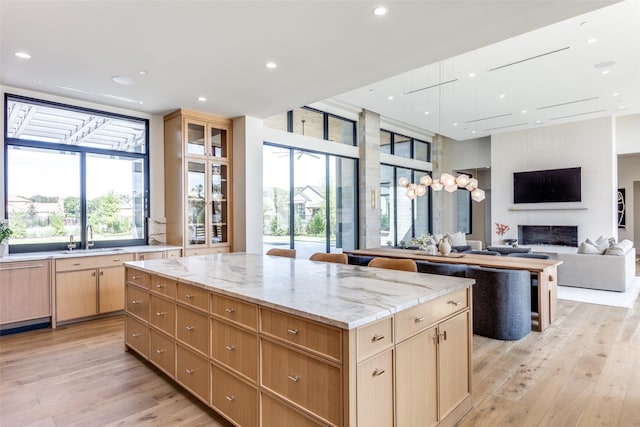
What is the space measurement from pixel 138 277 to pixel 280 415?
2151 millimetres

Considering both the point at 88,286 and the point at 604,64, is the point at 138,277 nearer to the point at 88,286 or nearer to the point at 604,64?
the point at 88,286

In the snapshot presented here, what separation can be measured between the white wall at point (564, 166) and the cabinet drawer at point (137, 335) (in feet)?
31.5

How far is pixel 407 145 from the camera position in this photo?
10.5 m

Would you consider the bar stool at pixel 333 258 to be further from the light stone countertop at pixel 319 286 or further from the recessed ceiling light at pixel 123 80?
the recessed ceiling light at pixel 123 80

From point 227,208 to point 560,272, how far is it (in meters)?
6.13

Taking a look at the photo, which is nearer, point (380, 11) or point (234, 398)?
point (234, 398)

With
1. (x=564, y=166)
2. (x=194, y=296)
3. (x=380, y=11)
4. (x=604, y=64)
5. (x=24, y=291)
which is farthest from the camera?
(x=564, y=166)

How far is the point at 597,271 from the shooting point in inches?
237

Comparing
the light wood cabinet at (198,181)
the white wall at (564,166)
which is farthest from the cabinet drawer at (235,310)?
the white wall at (564,166)

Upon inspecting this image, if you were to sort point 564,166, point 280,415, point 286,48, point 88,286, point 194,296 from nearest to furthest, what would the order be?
point 280,415
point 194,296
point 286,48
point 88,286
point 564,166

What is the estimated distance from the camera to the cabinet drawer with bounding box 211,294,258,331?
78.3 inches

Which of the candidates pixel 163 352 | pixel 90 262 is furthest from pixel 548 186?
pixel 90 262

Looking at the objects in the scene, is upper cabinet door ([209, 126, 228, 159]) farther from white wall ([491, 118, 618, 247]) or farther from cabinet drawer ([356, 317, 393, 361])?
white wall ([491, 118, 618, 247])

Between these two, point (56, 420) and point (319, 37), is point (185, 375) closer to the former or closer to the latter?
point (56, 420)
